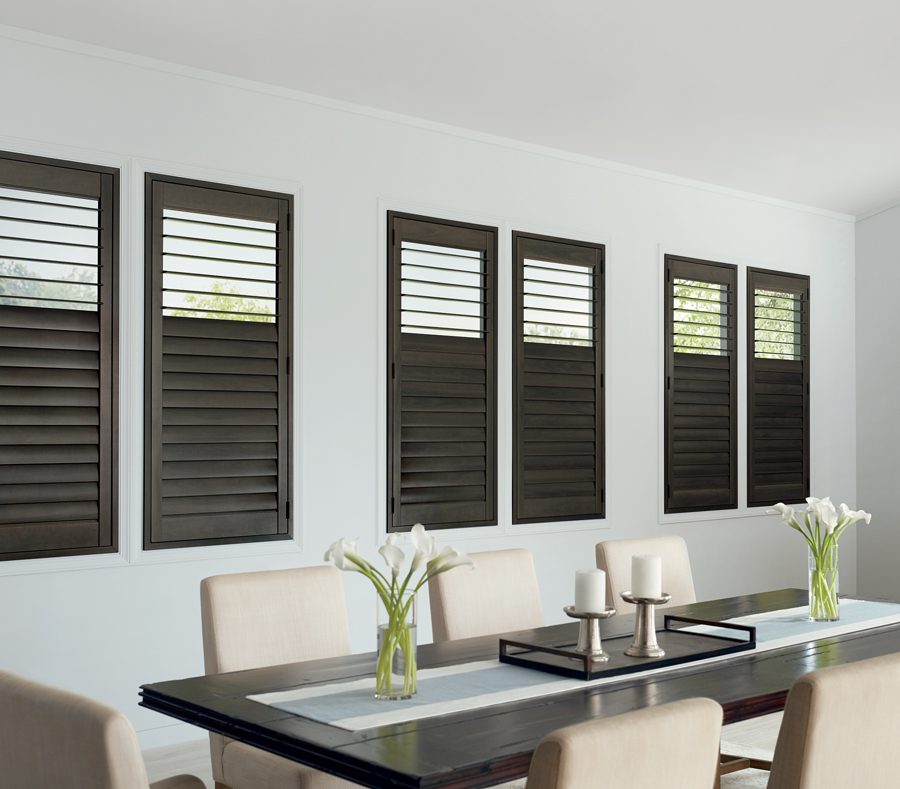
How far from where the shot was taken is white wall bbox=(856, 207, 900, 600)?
22.6 ft

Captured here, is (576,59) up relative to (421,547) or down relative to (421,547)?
up

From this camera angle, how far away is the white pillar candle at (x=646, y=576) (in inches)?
103

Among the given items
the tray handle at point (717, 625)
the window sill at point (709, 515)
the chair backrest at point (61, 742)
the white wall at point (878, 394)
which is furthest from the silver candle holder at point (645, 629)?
the white wall at point (878, 394)

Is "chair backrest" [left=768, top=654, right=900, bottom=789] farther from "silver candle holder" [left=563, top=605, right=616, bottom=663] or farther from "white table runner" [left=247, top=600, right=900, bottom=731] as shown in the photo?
"silver candle holder" [left=563, top=605, right=616, bottom=663]

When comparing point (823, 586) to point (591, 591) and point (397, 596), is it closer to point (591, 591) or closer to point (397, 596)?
point (591, 591)

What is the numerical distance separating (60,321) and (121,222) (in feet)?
1.43

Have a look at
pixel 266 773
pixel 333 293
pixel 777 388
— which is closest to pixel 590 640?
pixel 266 773

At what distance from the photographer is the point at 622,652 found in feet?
8.89

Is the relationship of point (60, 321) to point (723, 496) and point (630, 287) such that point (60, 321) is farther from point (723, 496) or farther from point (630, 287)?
point (723, 496)

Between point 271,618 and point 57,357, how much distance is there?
1.50 metres

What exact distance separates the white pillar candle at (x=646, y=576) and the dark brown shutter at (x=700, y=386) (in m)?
3.40

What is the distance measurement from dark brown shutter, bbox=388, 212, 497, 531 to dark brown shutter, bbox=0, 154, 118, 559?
4.15ft

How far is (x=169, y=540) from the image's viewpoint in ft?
13.5

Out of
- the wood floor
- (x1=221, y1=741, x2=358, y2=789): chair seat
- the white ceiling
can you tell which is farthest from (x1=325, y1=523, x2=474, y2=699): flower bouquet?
the white ceiling
